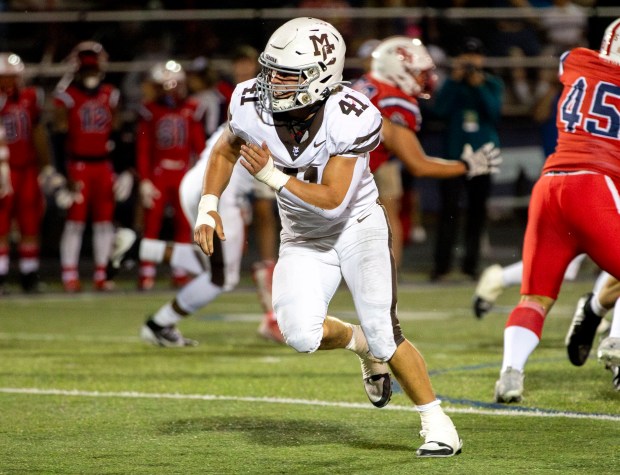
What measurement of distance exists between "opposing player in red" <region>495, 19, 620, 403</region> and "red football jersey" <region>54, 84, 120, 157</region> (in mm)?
6622

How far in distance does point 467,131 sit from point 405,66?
14.8 ft

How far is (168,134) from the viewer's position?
11.8m

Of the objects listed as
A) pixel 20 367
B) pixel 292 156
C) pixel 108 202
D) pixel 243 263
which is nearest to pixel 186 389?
pixel 20 367

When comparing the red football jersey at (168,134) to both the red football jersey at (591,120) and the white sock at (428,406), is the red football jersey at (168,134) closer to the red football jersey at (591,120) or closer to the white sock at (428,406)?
the red football jersey at (591,120)

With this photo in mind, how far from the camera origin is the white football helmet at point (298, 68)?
4762mm

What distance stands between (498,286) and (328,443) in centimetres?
314

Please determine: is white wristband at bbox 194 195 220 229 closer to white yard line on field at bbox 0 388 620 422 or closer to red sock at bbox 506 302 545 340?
white yard line on field at bbox 0 388 620 422

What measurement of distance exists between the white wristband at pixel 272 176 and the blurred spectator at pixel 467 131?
705 cm

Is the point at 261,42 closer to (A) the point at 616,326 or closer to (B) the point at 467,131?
(B) the point at 467,131

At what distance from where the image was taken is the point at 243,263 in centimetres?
1328

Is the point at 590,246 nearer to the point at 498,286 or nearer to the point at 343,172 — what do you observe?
the point at 343,172

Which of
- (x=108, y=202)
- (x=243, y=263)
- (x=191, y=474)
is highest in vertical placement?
(x=191, y=474)

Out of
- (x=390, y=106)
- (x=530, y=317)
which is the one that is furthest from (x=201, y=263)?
(x=530, y=317)

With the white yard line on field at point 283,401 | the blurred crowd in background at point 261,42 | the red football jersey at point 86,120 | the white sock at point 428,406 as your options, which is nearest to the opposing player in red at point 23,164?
the red football jersey at point 86,120
